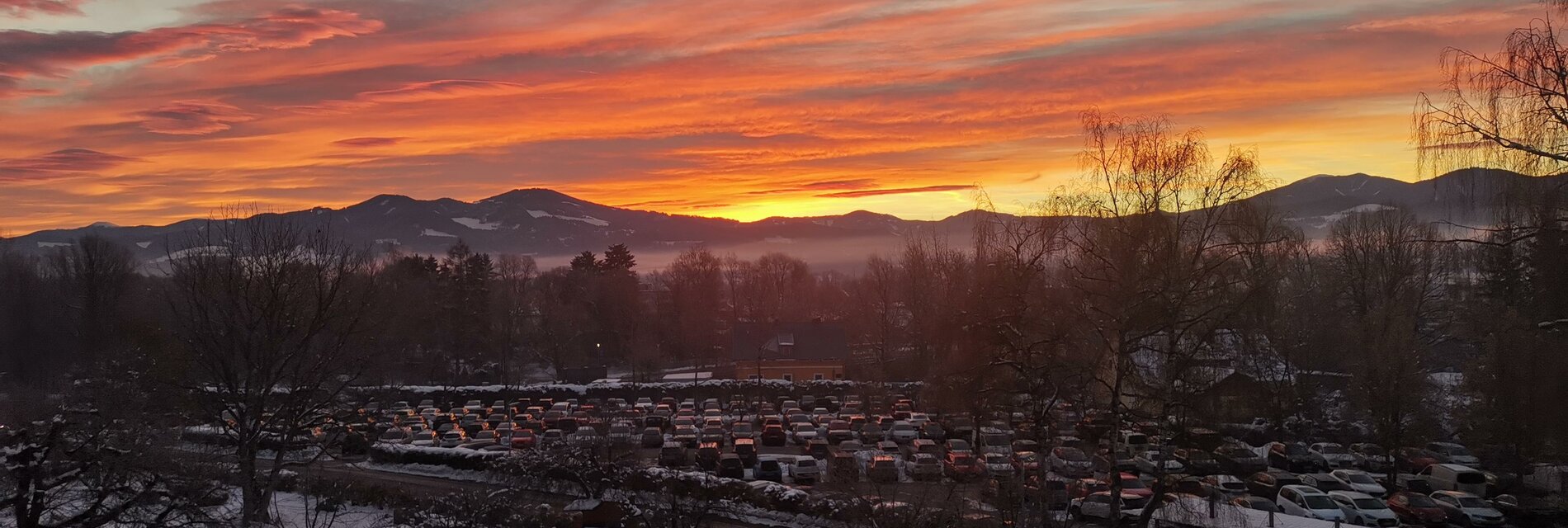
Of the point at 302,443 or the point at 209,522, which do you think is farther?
the point at 302,443

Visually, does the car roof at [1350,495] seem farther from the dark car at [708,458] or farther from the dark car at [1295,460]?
the dark car at [708,458]

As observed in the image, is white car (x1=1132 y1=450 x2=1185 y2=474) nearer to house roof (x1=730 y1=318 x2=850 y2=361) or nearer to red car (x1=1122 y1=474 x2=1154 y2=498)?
red car (x1=1122 y1=474 x2=1154 y2=498)

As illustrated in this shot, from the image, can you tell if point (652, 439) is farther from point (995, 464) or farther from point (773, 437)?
point (995, 464)

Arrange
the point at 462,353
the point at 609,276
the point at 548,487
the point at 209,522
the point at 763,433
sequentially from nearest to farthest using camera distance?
the point at 209,522, the point at 548,487, the point at 763,433, the point at 462,353, the point at 609,276

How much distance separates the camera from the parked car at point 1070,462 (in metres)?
23.5

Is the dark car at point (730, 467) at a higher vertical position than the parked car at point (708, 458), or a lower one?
lower

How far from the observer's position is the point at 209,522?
11.8 metres

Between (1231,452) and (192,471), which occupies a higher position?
(192,471)

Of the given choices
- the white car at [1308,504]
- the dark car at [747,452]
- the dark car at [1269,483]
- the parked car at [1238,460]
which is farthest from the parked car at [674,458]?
the white car at [1308,504]

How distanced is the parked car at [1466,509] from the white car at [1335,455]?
556 cm

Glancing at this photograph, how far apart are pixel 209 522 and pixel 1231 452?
916 inches

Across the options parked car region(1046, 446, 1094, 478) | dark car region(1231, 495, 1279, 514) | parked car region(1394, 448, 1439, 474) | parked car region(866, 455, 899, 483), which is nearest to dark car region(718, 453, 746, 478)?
parked car region(866, 455, 899, 483)

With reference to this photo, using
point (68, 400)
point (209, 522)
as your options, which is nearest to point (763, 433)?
point (68, 400)

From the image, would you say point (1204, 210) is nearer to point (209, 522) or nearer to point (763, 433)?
point (209, 522)
